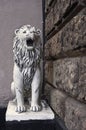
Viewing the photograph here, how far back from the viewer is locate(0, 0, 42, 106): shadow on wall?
8.20 ft

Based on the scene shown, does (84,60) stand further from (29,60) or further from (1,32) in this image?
(1,32)

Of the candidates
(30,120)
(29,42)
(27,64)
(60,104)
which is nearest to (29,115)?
(30,120)

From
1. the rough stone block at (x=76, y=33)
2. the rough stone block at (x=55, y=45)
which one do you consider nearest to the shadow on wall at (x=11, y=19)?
the rough stone block at (x=55, y=45)

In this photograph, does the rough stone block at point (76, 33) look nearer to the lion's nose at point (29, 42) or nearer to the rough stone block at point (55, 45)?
the rough stone block at point (55, 45)

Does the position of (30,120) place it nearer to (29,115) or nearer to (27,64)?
(29,115)

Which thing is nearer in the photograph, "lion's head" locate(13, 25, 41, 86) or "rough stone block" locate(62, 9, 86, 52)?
"rough stone block" locate(62, 9, 86, 52)

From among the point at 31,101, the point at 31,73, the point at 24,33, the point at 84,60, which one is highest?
the point at 24,33

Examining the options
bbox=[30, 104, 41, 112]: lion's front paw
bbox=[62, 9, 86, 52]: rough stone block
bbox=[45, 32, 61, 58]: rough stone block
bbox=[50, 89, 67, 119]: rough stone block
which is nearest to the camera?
bbox=[62, 9, 86, 52]: rough stone block

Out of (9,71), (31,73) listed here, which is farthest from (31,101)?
(9,71)

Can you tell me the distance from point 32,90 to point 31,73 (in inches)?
4.5

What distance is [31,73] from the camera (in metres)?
1.78

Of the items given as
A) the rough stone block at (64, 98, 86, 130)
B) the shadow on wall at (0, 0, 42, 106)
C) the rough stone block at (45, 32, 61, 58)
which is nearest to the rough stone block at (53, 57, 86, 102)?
Result: the rough stone block at (64, 98, 86, 130)

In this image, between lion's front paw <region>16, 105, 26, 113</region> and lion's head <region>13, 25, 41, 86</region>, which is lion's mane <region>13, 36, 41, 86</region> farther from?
lion's front paw <region>16, 105, 26, 113</region>

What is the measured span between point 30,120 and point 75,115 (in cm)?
57
